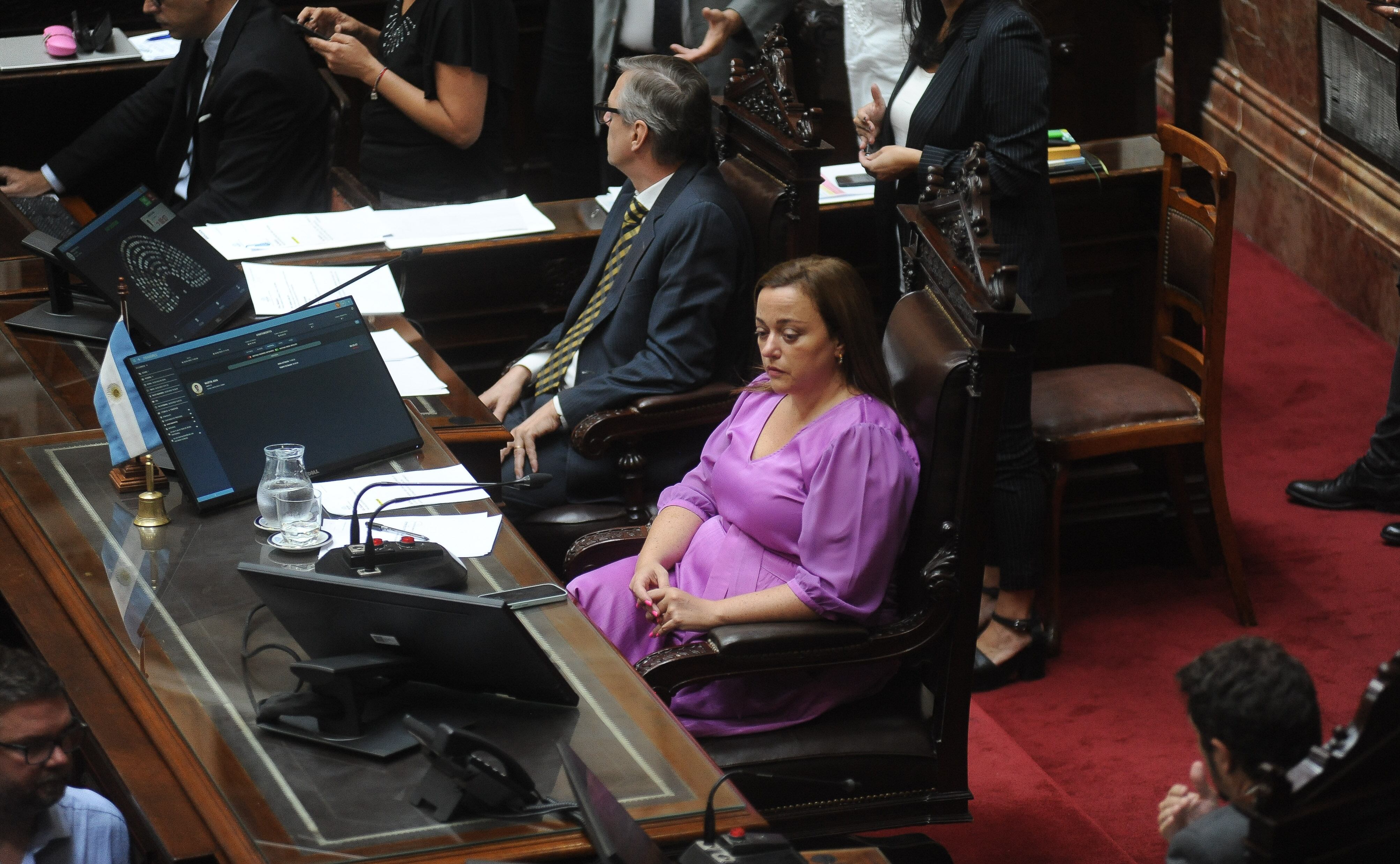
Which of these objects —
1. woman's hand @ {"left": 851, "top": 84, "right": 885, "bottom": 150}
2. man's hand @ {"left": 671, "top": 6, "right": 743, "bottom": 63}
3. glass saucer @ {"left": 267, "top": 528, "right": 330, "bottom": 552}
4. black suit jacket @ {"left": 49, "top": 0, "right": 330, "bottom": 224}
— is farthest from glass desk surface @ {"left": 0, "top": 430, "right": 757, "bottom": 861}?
man's hand @ {"left": 671, "top": 6, "right": 743, "bottom": 63}

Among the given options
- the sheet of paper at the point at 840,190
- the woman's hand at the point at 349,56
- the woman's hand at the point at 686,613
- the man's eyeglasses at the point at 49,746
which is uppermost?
the woman's hand at the point at 349,56

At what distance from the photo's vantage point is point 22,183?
4316 millimetres

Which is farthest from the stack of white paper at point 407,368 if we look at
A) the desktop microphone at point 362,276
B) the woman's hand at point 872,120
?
the woman's hand at point 872,120

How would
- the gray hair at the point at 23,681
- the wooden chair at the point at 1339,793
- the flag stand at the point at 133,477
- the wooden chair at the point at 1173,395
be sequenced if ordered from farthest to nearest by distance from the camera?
the wooden chair at the point at 1173,395, the flag stand at the point at 133,477, the gray hair at the point at 23,681, the wooden chair at the point at 1339,793

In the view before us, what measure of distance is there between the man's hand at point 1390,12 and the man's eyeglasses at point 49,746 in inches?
120

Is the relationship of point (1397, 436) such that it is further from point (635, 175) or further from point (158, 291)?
point (158, 291)

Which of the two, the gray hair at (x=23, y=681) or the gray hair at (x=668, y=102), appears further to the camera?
the gray hair at (x=668, y=102)

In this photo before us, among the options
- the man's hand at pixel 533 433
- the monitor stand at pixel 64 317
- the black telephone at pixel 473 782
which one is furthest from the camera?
the man's hand at pixel 533 433

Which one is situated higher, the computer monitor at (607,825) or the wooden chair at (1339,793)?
the wooden chair at (1339,793)

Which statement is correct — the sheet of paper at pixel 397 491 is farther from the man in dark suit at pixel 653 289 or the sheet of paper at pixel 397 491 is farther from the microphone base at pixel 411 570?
the man in dark suit at pixel 653 289

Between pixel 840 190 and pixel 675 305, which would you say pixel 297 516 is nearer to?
pixel 675 305

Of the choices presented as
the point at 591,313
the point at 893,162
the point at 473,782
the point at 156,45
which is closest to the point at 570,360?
the point at 591,313

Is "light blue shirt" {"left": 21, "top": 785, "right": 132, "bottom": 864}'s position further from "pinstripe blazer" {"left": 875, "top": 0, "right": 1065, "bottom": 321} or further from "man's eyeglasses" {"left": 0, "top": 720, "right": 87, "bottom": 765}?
"pinstripe blazer" {"left": 875, "top": 0, "right": 1065, "bottom": 321}

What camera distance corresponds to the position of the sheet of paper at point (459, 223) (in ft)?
11.7
